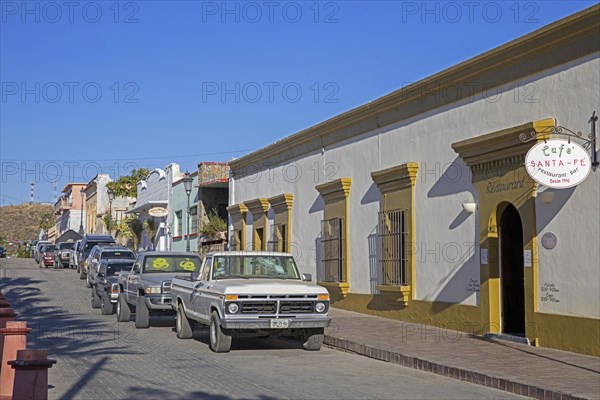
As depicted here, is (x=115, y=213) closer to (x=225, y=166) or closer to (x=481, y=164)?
(x=225, y=166)

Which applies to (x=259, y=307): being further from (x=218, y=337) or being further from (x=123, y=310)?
(x=123, y=310)

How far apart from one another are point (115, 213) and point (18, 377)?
6326 cm

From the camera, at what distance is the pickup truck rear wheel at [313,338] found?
14.9 meters

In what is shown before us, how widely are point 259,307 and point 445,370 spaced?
361 centimetres

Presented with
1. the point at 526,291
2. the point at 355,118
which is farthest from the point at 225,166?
the point at 526,291

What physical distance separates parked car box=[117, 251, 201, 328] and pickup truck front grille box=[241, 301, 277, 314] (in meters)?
4.76

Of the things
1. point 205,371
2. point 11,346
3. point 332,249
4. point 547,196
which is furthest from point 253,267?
point 332,249

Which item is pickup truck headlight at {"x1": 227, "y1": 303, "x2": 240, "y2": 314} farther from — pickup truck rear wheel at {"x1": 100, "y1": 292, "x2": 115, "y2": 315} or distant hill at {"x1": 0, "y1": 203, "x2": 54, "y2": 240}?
distant hill at {"x1": 0, "y1": 203, "x2": 54, "y2": 240}

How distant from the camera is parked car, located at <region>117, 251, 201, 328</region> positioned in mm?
18453

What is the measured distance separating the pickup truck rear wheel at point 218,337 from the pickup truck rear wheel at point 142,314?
4450 millimetres

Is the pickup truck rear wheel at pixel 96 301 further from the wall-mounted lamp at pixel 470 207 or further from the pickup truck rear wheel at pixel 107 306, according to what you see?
the wall-mounted lamp at pixel 470 207

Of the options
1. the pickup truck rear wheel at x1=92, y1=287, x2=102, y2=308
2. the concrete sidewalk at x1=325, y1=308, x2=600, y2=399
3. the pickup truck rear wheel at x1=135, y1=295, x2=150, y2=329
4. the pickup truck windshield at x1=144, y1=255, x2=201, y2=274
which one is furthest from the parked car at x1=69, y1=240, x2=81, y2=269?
the concrete sidewalk at x1=325, y1=308, x2=600, y2=399

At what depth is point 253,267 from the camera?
1570 cm

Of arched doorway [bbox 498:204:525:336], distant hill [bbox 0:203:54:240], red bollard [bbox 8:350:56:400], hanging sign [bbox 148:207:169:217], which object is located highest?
distant hill [bbox 0:203:54:240]
